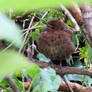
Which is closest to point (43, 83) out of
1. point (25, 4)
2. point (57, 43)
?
point (25, 4)

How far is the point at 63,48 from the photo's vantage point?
4.92 feet

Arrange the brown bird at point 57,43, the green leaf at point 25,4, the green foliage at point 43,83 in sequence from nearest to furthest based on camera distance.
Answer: the green leaf at point 25,4, the green foliage at point 43,83, the brown bird at point 57,43

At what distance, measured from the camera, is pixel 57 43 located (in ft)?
4.90

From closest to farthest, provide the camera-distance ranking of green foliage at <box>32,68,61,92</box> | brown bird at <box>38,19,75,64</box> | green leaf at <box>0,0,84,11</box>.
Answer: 1. green leaf at <box>0,0,84,11</box>
2. green foliage at <box>32,68,61,92</box>
3. brown bird at <box>38,19,75,64</box>

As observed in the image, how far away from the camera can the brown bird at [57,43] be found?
1.50 m

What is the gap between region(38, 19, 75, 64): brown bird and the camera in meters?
1.50

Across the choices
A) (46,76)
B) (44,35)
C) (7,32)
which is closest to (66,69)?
(44,35)

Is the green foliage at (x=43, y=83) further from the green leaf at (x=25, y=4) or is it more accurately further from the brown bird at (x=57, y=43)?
the brown bird at (x=57, y=43)

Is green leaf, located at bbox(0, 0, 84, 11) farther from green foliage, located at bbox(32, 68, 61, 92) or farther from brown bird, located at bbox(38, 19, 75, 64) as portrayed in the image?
brown bird, located at bbox(38, 19, 75, 64)

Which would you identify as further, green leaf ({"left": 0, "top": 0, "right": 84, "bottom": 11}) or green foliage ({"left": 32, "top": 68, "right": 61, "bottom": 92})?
green foliage ({"left": 32, "top": 68, "right": 61, "bottom": 92})

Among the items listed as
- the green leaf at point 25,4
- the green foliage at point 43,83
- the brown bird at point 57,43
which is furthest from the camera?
the brown bird at point 57,43

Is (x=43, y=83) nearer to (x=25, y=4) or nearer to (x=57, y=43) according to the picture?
(x=25, y=4)

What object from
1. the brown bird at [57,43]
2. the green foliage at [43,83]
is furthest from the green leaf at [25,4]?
the brown bird at [57,43]

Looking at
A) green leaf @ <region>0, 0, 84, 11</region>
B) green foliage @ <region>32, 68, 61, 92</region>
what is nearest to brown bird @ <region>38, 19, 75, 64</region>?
green foliage @ <region>32, 68, 61, 92</region>
